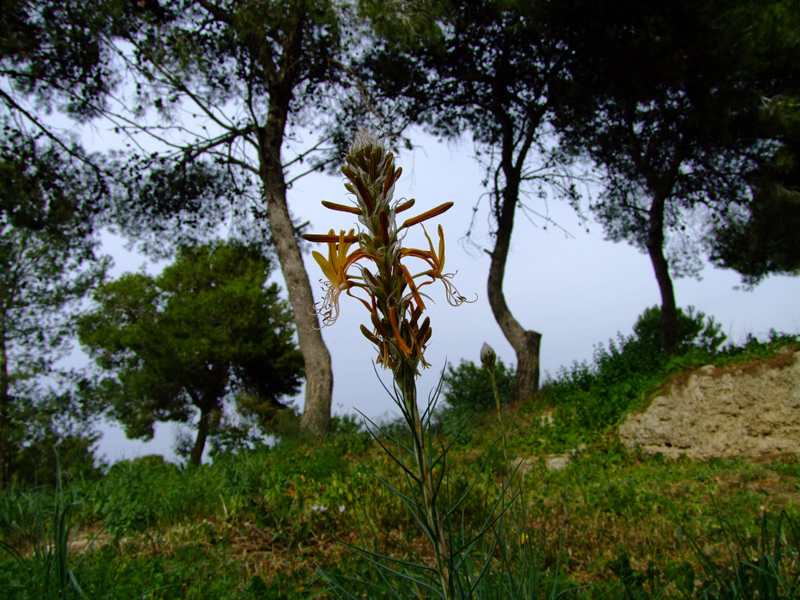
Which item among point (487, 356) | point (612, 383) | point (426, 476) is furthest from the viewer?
point (612, 383)

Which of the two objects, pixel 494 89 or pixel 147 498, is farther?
pixel 494 89

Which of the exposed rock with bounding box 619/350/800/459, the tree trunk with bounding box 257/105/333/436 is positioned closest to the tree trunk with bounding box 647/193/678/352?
the exposed rock with bounding box 619/350/800/459

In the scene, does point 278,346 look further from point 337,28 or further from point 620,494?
point 620,494

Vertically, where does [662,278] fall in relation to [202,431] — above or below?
→ above

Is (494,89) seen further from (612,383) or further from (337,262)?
(337,262)

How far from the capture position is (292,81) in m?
10.4

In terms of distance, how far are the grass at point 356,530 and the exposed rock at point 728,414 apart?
352mm

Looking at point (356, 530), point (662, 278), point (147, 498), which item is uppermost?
point (662, 278)

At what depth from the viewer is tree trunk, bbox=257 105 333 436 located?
887 centimetres

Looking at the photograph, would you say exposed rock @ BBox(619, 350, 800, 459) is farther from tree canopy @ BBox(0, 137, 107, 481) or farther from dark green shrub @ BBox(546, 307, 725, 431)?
tree canopy @ BBox(0, 137, 107, 481)

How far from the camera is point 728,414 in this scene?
6.40 meters

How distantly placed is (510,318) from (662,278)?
3.77 meters

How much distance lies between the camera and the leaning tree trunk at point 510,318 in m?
10.3

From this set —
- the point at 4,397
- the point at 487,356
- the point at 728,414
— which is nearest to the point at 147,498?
the point at 487,356
